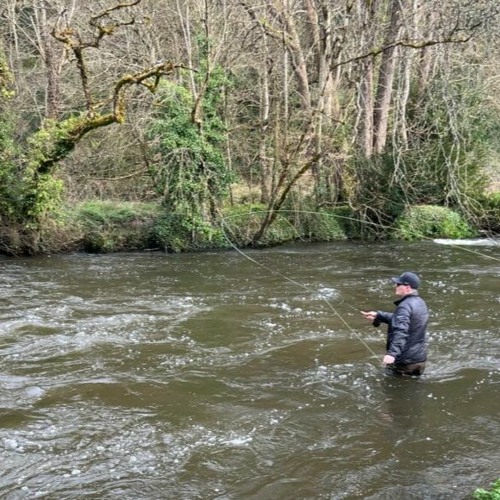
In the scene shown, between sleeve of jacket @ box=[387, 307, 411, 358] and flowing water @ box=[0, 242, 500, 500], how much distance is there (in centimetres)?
58

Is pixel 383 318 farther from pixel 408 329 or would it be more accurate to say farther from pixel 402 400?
pixel 402 400

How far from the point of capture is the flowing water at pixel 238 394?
6102mm

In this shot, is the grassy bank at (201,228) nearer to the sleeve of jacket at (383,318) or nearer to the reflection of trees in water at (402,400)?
the sleeve of jacket at (383,318)

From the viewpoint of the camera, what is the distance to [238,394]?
812 centimetres

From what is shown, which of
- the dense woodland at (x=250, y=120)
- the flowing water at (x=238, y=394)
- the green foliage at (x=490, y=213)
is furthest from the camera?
the green foliage at (x=490, y=213)

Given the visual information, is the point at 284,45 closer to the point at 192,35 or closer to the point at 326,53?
the point at 326,53

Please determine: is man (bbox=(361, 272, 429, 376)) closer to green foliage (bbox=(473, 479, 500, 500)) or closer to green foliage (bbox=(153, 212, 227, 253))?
green foliage (bbox=(473, 479, 500, 500))

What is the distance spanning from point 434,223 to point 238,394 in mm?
14944

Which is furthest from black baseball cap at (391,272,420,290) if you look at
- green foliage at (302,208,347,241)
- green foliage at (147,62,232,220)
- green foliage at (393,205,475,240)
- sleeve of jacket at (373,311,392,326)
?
green foliage at (393,205,475,240)

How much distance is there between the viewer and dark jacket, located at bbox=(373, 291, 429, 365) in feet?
26.6

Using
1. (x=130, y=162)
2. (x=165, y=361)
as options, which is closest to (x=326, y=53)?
(x=130, y=162)

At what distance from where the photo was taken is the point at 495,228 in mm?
21844

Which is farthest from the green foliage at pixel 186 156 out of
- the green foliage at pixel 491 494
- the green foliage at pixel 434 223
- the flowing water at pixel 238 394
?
the green foliage at pixel 491 494

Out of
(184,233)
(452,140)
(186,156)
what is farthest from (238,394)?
(452,140)
